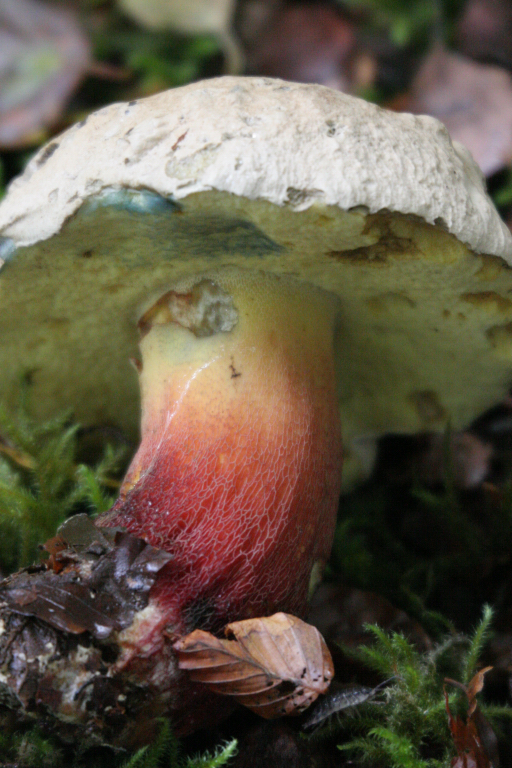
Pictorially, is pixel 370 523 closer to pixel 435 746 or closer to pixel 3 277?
pixel 435 746

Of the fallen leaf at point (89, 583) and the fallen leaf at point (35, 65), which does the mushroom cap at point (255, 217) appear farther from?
the fallen leaf at point (35, 65)

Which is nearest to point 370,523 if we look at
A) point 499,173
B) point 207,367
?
point 207,367

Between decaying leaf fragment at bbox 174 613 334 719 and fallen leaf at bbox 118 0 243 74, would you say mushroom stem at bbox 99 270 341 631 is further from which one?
fallen leaf at bbox 118 0 243 74

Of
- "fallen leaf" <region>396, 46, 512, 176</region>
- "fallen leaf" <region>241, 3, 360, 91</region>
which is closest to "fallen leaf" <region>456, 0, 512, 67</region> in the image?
"fallen leaf" <region>396, 46, 512, 176</region>

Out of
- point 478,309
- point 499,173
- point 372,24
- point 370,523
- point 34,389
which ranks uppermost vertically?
point 372,24

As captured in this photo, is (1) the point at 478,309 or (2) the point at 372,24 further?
(2) the point at 372,24

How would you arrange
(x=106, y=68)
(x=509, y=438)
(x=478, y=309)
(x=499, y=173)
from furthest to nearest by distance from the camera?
1. (x=106, y=68)
2. (x=499, y=173)
3. (x=509, y=438)
4. (x=478, y=309)

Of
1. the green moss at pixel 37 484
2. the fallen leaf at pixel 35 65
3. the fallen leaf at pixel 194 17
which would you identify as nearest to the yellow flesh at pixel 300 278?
the green moss at pixel 37 484
